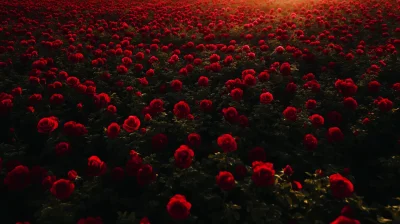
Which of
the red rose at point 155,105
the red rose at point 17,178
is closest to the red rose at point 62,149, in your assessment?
the red rose at point 17,178

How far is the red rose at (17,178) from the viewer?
100 inches

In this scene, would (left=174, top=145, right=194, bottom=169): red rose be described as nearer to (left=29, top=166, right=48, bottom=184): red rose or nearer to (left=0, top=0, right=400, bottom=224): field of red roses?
(left=0, top=0, right=400, bottom=224): field of red roses

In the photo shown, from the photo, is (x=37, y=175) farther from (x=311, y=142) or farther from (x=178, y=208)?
(x=311, y=142)

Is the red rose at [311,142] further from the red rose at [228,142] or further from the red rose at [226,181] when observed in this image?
the red rose at [226,181]

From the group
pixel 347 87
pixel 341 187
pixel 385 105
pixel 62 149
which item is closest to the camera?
pixel 341 187

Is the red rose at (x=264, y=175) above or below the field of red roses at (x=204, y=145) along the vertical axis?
above

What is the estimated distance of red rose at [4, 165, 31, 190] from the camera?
2541mm

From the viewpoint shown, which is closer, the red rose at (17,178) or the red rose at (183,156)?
the red rose at (17,178)

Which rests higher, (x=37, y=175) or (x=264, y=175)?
(x=264, y=175)

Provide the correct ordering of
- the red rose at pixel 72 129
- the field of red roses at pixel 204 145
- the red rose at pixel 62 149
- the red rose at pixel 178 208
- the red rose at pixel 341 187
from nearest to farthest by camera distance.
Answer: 1. the red rose at pixel 178 208
2. the red rose at pixel 341 187
3. the field of red roses at pixel 204 145
4. the red rose at pixel 62 149
5. the red rose at pixel 72 129

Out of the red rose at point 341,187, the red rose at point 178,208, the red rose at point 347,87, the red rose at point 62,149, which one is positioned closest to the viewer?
the red rose at point 178,208

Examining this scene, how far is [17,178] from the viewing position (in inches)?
101

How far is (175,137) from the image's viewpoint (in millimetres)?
4059

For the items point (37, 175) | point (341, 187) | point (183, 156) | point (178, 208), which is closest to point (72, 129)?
point (37, 175)
